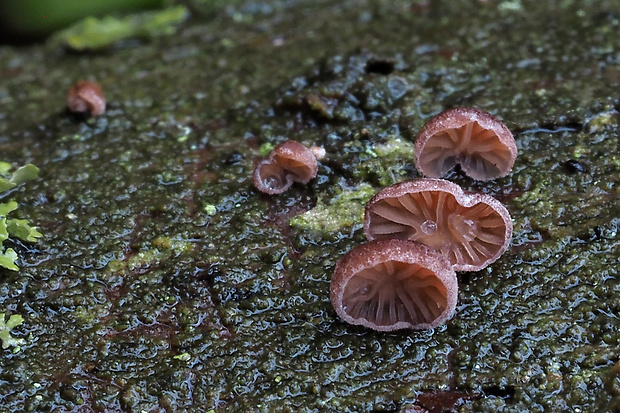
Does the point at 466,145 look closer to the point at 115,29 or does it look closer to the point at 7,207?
the point at 7,207

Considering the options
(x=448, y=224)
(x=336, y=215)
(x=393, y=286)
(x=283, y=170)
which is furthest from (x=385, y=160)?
(x=393, y=286)

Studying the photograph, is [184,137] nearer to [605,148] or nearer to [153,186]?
[153,186]

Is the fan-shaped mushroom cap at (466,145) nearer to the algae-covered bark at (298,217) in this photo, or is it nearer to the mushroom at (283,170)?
the algae-covered bark at (298,217)

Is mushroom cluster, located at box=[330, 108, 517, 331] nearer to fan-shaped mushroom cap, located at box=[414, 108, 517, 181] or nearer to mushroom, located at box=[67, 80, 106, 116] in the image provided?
fan-shaped mushroom cap, located at box=[414, 108, 517, 181]

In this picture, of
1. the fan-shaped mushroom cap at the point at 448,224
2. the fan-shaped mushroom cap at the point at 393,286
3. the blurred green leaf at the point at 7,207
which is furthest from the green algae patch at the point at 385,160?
the blurred green leaf at the point at 7,207

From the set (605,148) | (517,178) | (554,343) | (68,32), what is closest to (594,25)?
(605,148)
